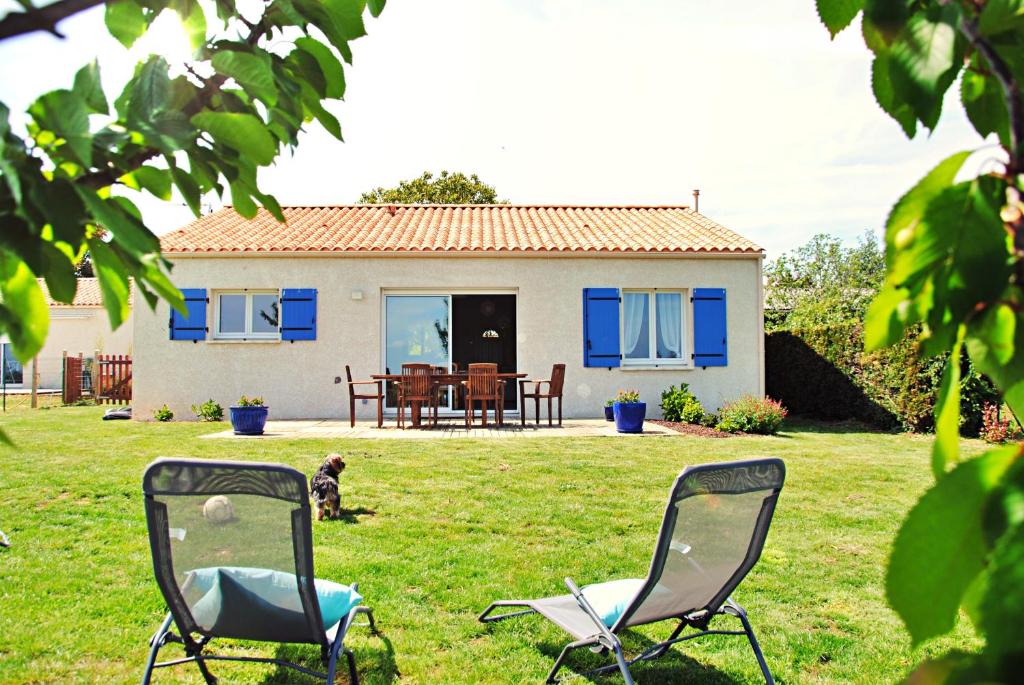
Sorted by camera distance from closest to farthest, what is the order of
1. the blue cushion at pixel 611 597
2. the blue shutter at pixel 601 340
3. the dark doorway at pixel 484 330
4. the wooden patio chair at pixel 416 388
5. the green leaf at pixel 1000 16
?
the green leaf at pixel 1000 16 → the blue cushion at pixel 611 597 → the wooden patio chair at pixel 416 388 → the blue shutter at pixel 601 340 → the dark doorway at pixel 484 330

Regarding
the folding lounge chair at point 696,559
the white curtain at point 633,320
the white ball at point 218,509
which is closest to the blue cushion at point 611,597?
the folding lounge chair at point 696,559

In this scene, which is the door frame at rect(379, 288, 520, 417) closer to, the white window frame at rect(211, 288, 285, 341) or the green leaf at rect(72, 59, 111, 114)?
the white window frame at rect(211, 288, 285, 341)

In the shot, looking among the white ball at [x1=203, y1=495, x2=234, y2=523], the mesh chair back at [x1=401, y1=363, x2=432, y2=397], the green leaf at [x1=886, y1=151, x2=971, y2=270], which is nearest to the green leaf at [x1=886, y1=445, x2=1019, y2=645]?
the green leaf at [x1=886, y1=151, x2=971, y2=270]

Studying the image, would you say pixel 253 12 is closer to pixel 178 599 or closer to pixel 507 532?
pixel 178 599

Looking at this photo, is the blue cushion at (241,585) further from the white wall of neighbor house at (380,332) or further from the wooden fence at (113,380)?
the wooden fence at (113,380)

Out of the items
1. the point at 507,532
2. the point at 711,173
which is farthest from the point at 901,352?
the point at 507,532

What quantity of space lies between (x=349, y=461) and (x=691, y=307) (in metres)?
8.56

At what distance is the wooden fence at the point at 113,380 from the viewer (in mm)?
19172

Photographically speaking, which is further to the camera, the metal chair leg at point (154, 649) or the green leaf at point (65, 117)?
the metal chair leg at point (154, 649)

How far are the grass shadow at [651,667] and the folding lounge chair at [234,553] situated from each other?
46.8 inches

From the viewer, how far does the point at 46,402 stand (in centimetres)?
2036

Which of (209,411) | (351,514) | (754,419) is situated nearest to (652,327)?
(754,419)

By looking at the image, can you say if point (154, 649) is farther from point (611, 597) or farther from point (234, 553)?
point (611, 597)

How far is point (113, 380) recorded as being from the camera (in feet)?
62.8
